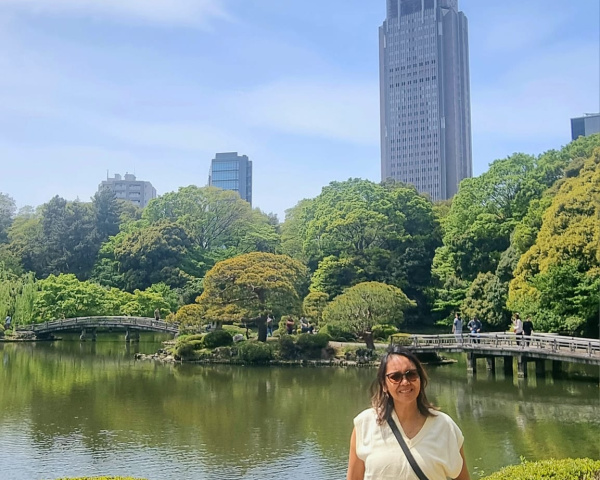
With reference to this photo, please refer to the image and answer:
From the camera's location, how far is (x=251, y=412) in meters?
13.7

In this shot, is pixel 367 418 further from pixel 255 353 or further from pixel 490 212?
pixel 490 212

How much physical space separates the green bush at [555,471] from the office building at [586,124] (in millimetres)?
64290

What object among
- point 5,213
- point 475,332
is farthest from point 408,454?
point 5,213

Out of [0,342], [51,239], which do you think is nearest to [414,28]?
[51,239]

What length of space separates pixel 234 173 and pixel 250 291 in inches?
3038

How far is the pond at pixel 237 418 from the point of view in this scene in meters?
9.63

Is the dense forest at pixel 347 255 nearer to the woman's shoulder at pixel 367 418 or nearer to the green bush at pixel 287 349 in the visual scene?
the green bush at pixel 287 349

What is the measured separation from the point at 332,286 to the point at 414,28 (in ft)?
199

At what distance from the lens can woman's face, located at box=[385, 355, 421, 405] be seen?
2.66 metres

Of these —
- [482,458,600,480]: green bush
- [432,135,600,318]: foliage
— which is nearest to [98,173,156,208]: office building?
[432,135,600,318]: foliage

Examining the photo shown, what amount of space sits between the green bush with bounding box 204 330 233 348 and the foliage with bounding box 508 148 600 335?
9.86 m

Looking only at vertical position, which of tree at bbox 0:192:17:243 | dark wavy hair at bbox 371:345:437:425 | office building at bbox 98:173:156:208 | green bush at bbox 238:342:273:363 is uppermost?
office building at bbox 98:173:156:208

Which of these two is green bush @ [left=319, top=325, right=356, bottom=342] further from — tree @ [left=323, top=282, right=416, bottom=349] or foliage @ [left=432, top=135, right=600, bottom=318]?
foliage @ [left=432, top=135, right=600, bottom=318]

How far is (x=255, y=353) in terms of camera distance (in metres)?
21.6
